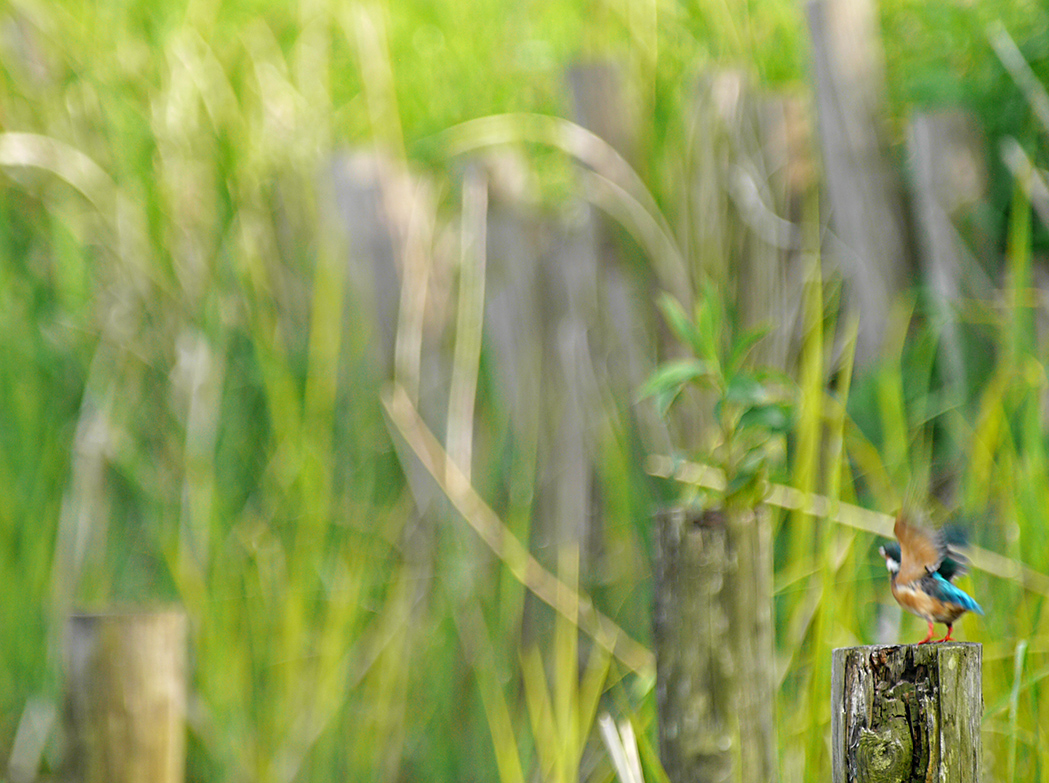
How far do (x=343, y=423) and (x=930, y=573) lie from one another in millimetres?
1532

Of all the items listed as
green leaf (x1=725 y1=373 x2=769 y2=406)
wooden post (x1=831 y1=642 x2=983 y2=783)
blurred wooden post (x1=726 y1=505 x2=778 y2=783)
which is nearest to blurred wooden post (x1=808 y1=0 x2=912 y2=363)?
green leaf (x1=725 y1=373 x2=769 y2=406)

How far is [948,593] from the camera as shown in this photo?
2.87 feet

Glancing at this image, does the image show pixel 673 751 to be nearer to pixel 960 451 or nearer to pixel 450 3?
pixel 960 451

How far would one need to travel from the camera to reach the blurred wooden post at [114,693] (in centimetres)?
131

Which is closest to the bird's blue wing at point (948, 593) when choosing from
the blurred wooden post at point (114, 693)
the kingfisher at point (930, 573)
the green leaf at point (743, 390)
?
the kingfisher at point (930, 573)

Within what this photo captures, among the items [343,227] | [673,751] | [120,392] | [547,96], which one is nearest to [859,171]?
[547,96]

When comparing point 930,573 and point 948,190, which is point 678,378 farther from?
point 948,190

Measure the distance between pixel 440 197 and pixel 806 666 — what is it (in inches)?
53.5

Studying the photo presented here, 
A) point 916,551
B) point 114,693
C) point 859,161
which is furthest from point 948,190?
point 114,693

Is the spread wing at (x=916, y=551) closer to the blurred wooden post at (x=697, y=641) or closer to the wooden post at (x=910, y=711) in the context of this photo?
the wooden post at (x=910, y=711)

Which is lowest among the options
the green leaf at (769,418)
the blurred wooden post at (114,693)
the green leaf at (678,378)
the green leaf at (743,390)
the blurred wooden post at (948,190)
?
the blurred wooden post at (114,693)

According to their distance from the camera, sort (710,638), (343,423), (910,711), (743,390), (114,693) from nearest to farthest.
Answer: (910,711), (710,638), (743,390), (114,693), (343,423)

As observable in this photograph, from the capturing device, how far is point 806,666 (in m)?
1.67

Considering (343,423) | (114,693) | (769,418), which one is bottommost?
(114,693)
